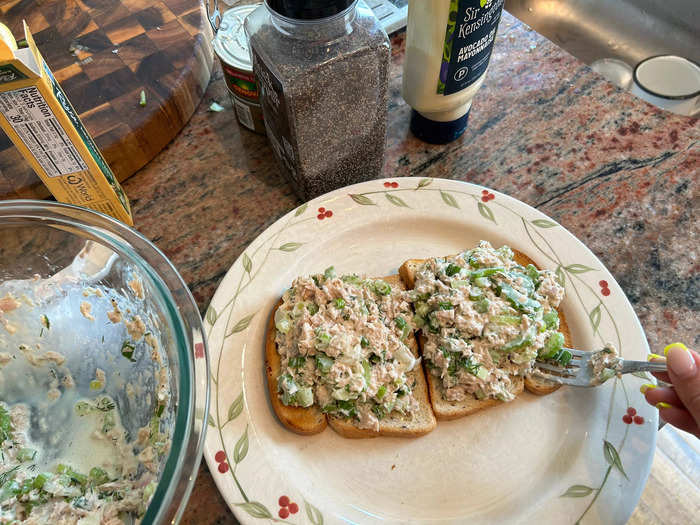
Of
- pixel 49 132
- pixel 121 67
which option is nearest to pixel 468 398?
pixel 49 132

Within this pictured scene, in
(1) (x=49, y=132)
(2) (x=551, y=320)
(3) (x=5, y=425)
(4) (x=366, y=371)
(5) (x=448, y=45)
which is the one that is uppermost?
(1) (x=49, y=132)

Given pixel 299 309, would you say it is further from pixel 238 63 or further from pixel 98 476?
pixel 238 63

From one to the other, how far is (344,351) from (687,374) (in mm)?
619

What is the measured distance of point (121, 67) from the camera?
1.53m

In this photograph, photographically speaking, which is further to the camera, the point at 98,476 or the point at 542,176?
the point at 542,176

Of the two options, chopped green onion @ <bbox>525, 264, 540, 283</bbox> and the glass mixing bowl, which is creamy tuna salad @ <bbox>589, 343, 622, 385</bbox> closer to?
chopped green onion @ <bbox>525, 264, 540, 283</bbox>

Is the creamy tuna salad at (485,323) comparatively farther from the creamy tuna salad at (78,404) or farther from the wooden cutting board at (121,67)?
the wooden cutting board at (121,67)

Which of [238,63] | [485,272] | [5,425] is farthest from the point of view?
[238,63]

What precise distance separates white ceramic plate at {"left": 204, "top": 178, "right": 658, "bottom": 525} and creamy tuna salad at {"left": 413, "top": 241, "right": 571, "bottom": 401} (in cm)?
11

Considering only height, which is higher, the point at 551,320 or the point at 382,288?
the point at 382,288

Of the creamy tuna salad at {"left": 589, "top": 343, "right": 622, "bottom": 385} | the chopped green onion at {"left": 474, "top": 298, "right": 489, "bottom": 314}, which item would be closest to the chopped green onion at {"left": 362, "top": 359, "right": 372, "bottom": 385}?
the chopped green onion at {"left": 474, "top": 298, "right": 489, "bottom": 314}

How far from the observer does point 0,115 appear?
1001 mm

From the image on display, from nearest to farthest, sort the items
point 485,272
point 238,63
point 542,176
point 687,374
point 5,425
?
point 687,374, point 5,425, point 485,272, point 238,63, point 542,176

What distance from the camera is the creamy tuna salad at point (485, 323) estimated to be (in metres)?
1.04
